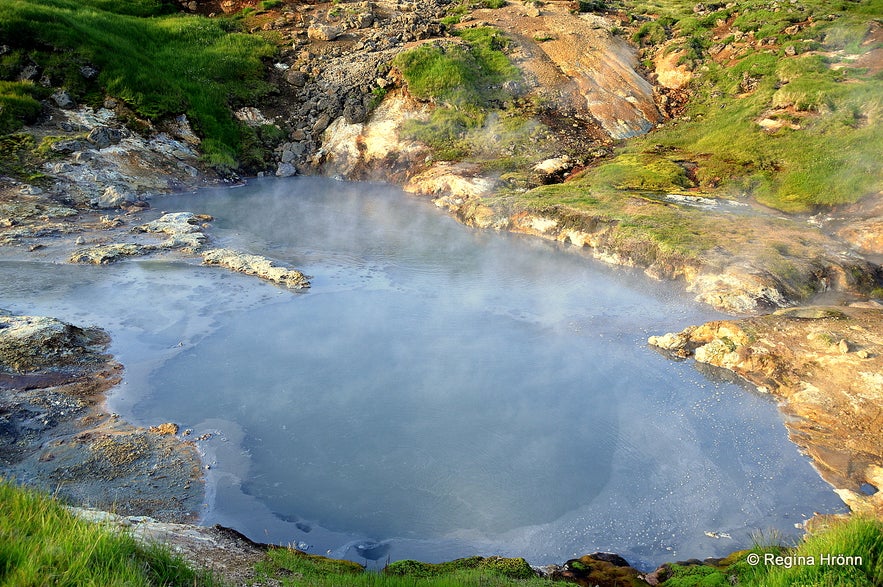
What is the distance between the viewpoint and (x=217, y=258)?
51.5 feet

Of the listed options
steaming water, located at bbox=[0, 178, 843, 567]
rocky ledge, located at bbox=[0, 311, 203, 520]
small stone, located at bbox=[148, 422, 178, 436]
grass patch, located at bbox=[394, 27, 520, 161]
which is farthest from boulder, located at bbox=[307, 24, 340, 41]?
small stone, located at bbox=[148, 422, 178, 436]

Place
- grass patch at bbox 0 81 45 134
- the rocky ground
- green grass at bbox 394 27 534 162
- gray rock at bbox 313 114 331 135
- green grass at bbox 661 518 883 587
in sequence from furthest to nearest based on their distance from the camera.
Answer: gray rock at bbox 313 114 331 135 < green grass at bbox 394 27 534 162 < grass patch at bbox 0 81 45 134 < the rocky ground < green grass at bbox 661 518 883 587

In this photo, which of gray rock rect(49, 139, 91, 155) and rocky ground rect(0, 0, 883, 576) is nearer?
rocky ground rect(0, 0, 883, 576)

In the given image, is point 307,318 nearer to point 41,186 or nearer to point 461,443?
point 461,443

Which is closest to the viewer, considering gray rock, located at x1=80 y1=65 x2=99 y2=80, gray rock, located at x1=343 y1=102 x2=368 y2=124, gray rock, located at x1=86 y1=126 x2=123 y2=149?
gray rock, located at x1=86 y1=126 x2=123 y2=149

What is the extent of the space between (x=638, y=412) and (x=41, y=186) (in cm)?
1899

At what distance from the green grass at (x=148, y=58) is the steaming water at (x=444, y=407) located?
512 inches

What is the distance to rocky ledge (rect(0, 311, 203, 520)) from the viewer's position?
7.43 meters

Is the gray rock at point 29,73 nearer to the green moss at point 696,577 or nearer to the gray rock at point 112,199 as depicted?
the gray rock at point 112,199

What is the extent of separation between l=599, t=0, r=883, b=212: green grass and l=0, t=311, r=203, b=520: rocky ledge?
17.3 metres

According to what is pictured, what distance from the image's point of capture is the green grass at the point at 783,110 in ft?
63.9

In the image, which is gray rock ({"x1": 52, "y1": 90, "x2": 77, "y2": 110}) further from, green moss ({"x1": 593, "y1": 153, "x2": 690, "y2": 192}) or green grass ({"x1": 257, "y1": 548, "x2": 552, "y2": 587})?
green grass ({"x1": 257, "y1": 548, "x2": 552, "y2": 587})

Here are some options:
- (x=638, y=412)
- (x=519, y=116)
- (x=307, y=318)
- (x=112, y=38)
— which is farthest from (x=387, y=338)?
(x=112, y=38)

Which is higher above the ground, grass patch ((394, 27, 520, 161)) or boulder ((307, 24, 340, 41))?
boulder ((307, 24, 340, 41))
